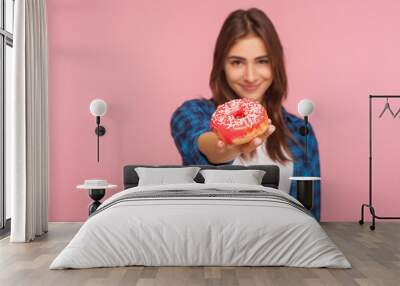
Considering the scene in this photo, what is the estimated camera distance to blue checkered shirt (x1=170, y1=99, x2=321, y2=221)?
6.99m

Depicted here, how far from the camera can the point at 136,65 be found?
7.07m

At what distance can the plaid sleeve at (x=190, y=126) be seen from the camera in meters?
7.00

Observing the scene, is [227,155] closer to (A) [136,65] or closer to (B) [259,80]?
(B) [259,80]

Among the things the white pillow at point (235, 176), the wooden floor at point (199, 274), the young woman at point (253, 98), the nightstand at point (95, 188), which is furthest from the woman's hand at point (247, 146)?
the wooden floor at point (199, 274)

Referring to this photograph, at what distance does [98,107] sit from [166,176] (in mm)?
1185

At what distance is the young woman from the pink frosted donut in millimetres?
75

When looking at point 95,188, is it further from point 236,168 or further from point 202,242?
point 202,242

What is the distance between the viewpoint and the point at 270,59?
23.0ft

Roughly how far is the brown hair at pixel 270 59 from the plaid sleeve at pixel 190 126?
0.22 metres

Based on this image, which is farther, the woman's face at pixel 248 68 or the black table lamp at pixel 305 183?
the woman's face at pixel 248 68

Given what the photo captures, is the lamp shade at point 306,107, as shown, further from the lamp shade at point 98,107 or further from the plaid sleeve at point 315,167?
the lamp shade at point 98,107

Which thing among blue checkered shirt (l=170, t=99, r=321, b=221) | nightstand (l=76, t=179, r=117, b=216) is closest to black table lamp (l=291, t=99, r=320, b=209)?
blue checkered shirt (l=170, t=99, r=321, b=221)

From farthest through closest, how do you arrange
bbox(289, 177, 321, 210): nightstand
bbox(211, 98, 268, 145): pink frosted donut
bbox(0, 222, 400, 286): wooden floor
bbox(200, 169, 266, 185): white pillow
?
bbox(211, 98, 268, 145): pink frosted donut < bbox(289, 177, 321, 210): nightstand < bbox(200, 169, 266, 185): white pillow < bbox(0, 222, 400, 286): wooden floor

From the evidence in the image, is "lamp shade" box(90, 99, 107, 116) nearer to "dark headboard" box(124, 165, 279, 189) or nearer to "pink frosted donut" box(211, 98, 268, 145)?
"dark headboard" box(124, 165, 279, 189)
